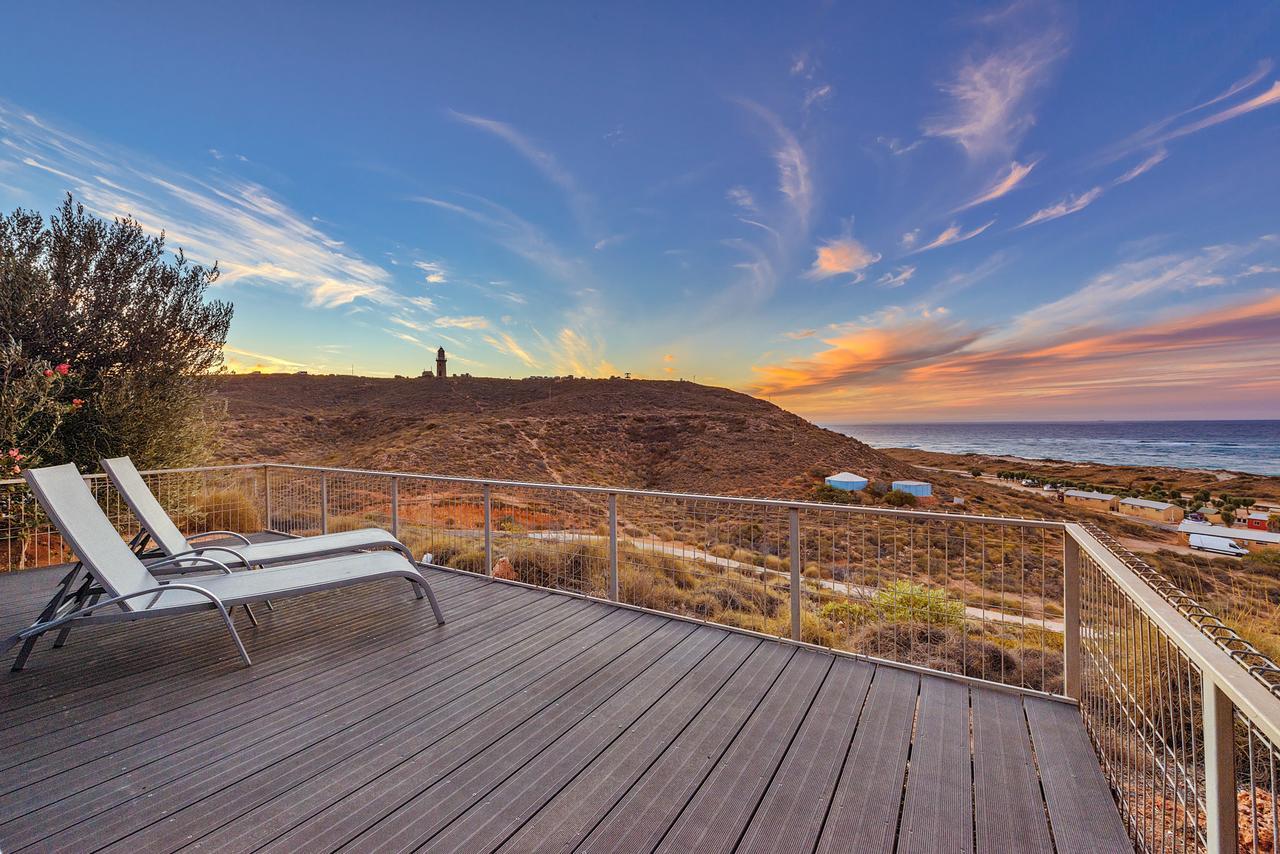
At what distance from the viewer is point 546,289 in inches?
669

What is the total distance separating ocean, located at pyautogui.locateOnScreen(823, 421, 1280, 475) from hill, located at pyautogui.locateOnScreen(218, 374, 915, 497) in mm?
37934

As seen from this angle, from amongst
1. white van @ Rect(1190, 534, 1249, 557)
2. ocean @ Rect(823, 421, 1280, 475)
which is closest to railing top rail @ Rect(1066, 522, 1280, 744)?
white van @ Rect(1190, 534, 1249, 557)

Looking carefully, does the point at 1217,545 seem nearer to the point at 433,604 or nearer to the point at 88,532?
the point at 433,604

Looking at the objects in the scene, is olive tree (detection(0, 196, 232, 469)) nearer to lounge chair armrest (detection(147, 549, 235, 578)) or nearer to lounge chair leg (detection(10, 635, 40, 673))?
lounge chair armrest (detection(147, 549, 235, 578))

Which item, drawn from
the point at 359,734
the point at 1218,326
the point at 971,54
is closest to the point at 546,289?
the point at 971,54

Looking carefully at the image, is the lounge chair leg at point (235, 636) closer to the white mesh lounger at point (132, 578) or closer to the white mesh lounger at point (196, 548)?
the white mesh lounger at point (132, 578)

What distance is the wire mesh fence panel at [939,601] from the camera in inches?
131

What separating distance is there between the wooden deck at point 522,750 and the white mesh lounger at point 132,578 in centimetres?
39

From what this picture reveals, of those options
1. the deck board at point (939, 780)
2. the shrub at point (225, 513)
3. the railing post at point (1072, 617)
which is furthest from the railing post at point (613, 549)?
the shrub at point (225, 513)

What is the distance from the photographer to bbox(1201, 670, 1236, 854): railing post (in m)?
1.01

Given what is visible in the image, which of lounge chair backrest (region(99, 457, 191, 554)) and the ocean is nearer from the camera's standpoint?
lounge chair backrest (region(99, 457, 191, 554))

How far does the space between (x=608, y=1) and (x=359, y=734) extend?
10.4 metres

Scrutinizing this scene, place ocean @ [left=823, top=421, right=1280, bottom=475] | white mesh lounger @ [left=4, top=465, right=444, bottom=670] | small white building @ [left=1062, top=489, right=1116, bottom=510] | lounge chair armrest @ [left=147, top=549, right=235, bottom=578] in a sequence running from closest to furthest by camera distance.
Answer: white mesh lounger @ [left=4, top=465, right=444, bottom=670] → lounge chair armrest @ [left=147, top=549, right=235, bottom=578] → small white building @ [left=1062, top=489, right=1116, bottom=510] → ocean @ [left=823, top=421, right=1280, bottom=475]

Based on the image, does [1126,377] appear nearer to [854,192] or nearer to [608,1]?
[854,192]
